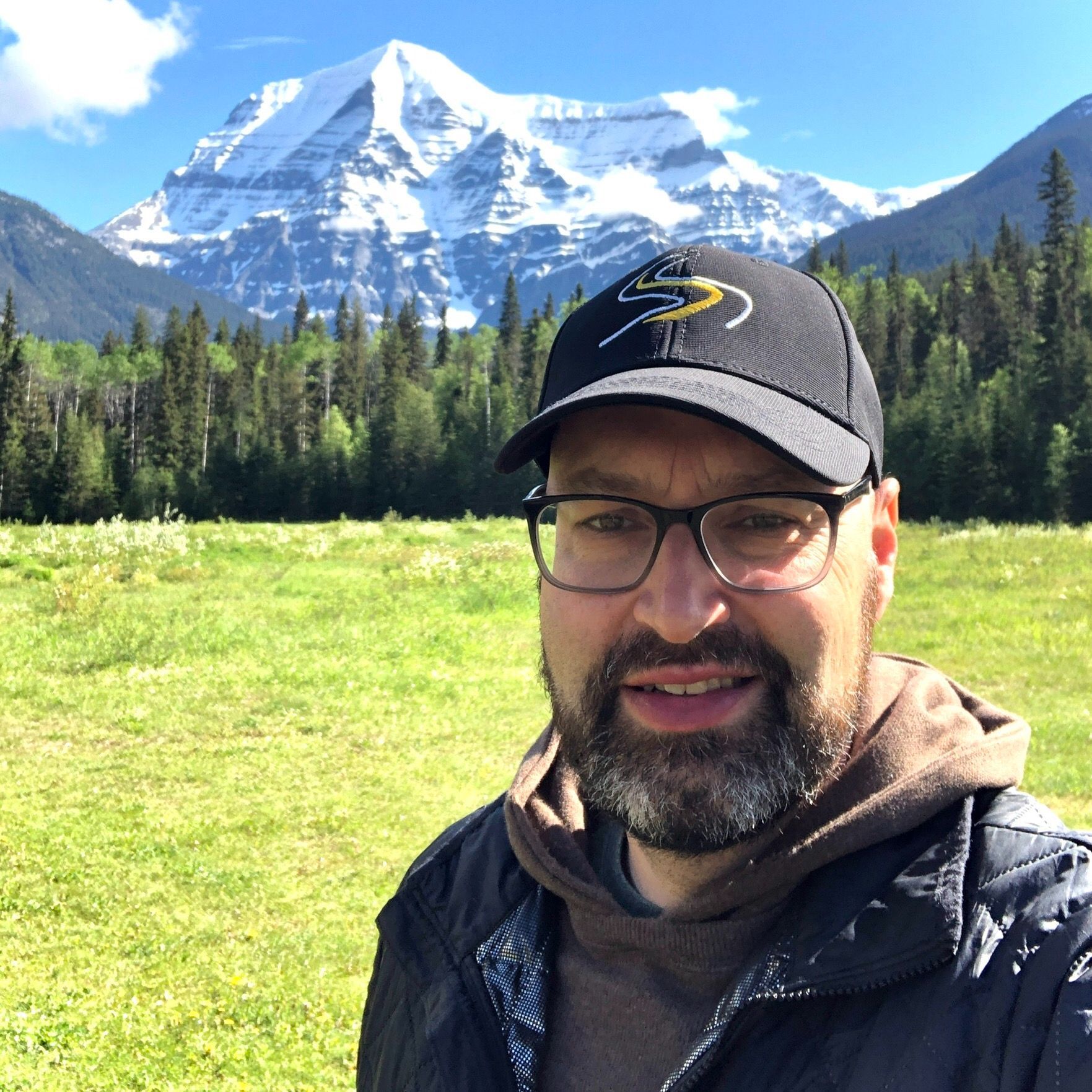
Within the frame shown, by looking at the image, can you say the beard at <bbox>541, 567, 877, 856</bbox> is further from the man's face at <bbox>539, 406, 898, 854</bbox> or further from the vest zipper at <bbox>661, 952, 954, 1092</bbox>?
the vest zipper at <bbox>661, 952, 954, 1092</bbox>

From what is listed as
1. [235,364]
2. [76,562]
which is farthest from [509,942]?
[235,364]

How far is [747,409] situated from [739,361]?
15cm

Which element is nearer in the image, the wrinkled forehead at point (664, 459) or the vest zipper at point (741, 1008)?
the vest zipper at point (741, 1008)

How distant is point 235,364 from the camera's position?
8681 cm

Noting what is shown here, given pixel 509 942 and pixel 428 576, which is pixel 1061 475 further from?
pixel 509 942

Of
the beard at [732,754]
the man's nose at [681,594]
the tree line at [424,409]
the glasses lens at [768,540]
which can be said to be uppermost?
the tree line at [424,409]

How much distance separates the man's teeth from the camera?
1709 mm

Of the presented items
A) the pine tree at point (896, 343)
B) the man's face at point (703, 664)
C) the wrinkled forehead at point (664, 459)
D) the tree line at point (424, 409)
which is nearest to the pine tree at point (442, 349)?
the tree line at point (424, 409)

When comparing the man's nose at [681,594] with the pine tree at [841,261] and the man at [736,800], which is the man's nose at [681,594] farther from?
the pine tree at [841,261]

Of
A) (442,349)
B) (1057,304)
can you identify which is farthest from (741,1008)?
(442,349)

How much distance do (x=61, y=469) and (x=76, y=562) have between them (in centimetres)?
5179

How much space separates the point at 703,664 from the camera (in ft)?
5.53

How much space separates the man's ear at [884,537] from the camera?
192 centimetres

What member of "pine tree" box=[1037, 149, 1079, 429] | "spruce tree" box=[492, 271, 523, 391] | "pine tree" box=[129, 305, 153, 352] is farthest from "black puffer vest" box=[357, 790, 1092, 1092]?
"pine tree" box=[129, 305, 153, 352]
